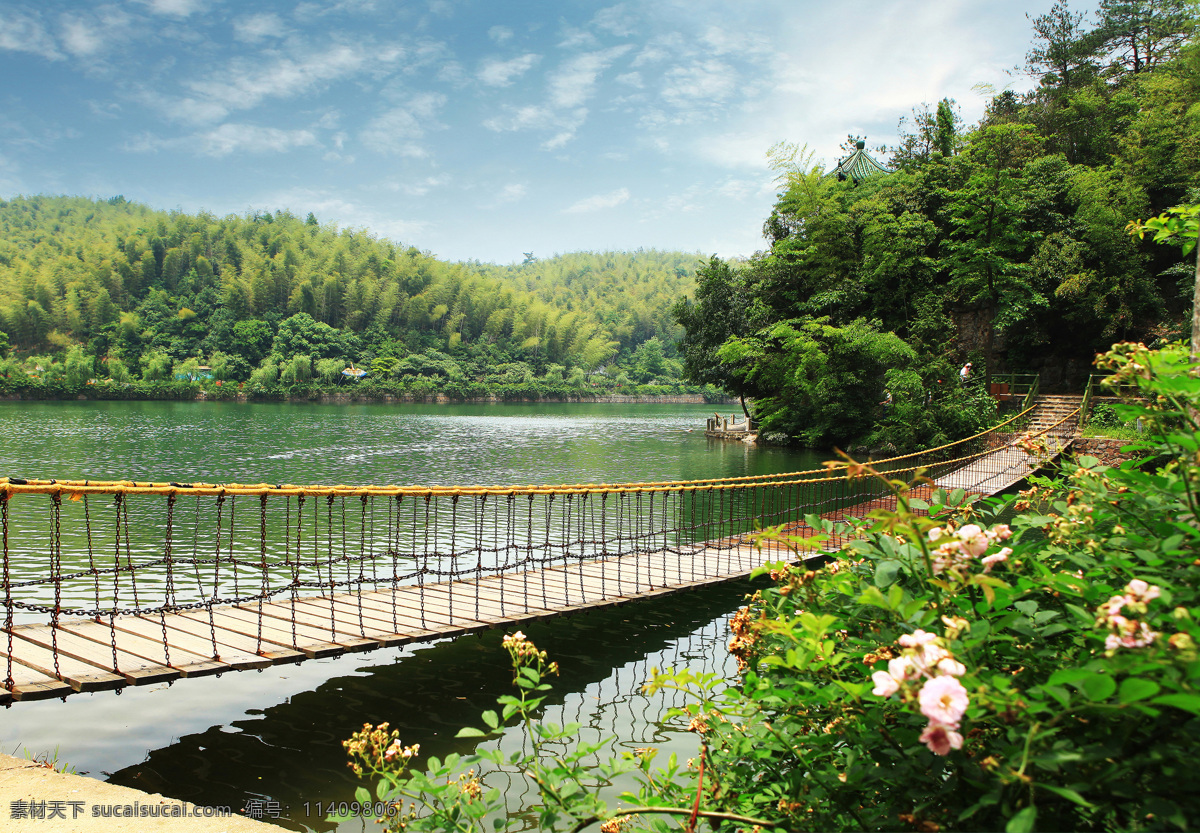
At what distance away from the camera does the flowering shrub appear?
1.13 metres

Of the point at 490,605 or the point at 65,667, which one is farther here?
the point at 490,605

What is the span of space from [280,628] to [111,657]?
1046 mm

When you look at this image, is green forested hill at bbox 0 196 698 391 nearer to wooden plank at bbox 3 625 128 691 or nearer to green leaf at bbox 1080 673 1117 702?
wooden plank at bbox 3 625 128 691

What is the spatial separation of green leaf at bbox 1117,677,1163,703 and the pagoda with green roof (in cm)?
3582

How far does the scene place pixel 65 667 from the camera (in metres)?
4.17

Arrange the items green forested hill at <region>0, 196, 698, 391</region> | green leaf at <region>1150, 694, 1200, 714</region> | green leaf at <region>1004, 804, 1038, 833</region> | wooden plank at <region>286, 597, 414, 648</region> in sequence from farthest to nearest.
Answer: green forested hill at <region>0, 196, 698, 391</region>, wooden plank at <region>286, 597, 414, 648</region>, green leaf at <region>1004, 804, 1038, 833</region>, green leaf at <region>1150, 694, 1200, 714</region>

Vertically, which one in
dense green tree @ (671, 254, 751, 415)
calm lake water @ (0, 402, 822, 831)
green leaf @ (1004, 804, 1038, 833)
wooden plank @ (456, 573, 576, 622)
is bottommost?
calm lake water @ (0, 402, 822, 831)

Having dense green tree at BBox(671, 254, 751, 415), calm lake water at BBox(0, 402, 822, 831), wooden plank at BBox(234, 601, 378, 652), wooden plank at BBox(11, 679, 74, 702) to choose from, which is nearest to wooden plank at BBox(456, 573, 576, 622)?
calm lake water at BBox(0, 402, 822, 831)

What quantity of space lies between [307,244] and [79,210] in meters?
88.8

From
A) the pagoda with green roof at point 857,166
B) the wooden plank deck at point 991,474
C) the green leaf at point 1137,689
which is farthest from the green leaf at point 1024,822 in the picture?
the pagoda with green roof at point 857,166

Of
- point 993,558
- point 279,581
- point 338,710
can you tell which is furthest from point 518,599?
point 993,558

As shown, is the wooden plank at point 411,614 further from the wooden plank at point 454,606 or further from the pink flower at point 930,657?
the pink flower at point 930,657

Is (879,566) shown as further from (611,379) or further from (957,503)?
(611,379)

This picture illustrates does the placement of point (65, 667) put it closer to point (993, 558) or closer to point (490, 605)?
point (490, 605)
